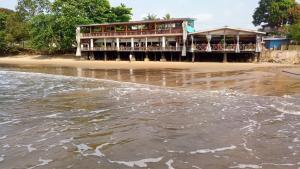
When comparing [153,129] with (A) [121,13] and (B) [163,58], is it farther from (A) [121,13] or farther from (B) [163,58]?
(A) [121,13]

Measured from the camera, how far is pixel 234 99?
1853cm

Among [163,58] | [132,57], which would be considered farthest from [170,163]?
[132,57]

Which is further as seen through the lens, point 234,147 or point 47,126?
point 47,126

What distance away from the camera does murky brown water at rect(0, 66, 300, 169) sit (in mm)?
9391

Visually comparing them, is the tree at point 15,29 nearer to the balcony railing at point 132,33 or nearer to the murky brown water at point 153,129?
the balcony railing at point 132,33

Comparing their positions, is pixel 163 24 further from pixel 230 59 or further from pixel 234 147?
pixel 234 147

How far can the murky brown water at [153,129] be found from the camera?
9.39m

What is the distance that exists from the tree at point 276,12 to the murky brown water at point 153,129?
2330 inches

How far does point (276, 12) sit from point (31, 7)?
51102mm

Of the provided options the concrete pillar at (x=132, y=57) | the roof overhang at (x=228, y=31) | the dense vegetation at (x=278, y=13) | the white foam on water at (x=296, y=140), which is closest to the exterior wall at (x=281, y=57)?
the roof overhang at (x=228, y=31)

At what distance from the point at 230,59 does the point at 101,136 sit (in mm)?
37799

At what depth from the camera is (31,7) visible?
246ft

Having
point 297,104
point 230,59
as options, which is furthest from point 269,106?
point 230,59

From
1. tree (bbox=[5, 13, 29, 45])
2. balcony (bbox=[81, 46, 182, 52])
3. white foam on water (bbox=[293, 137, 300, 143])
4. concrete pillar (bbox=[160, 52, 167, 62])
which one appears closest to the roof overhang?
balcony (bbox=[81, 46, 182, 52])
